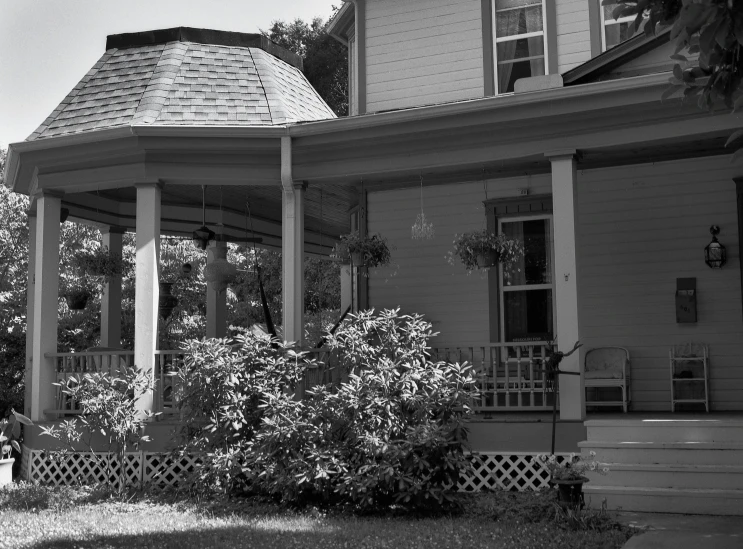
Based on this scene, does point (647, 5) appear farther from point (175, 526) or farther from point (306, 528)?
point (175, 526)

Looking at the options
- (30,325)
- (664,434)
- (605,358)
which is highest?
(30,325)

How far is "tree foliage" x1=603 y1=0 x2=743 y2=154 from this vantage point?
390 cm

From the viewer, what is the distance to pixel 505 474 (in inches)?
328

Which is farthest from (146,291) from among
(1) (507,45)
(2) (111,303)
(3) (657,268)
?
(3) (657,268)

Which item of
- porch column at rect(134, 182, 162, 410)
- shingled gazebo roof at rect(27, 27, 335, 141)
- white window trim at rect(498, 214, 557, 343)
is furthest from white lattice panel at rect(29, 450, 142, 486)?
white window trim at rect(498, 214, 557, 343)

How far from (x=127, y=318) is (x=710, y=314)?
15.1 m

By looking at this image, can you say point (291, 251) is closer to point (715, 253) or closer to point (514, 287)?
point (514, 287)

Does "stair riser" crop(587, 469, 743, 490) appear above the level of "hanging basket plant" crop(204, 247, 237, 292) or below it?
below

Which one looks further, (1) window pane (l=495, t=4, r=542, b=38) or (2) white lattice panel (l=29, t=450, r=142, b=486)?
(1) window pane (l=495, t=4, r=542, b=38)

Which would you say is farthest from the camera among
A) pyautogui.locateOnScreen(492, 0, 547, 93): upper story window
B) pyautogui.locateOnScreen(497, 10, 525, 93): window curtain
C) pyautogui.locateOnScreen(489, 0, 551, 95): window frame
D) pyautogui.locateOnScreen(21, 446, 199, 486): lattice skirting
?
pyautogui.locateOnScreen(497, 10, 525, 93): window curtain

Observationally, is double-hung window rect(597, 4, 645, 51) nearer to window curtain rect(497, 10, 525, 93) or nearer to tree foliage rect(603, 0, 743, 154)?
window curtain rect(497, 10, 525, 93)

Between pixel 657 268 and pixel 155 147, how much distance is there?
20.1 ft

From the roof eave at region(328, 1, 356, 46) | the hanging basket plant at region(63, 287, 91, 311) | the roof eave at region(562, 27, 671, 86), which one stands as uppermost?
the roof eave at region(328, 1, 356, 46)

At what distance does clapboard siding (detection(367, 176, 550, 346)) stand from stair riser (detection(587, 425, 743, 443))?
2784 mm
